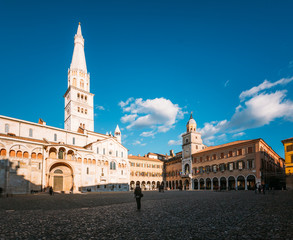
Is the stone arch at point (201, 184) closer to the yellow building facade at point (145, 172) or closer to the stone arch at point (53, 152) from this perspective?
the yellow building facade at point (145, 172)

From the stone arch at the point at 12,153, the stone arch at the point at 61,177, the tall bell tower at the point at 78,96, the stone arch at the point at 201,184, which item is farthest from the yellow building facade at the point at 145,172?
the stone arch at the point at 12,153

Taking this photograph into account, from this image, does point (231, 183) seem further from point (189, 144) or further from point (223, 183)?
point (189, 144)

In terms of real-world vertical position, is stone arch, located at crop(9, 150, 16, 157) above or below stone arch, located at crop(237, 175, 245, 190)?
above

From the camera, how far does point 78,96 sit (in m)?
64.6

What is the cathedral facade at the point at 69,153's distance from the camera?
118ft

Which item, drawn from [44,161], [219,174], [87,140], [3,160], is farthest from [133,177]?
[3,160]

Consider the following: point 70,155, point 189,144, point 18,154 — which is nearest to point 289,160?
point 189,144

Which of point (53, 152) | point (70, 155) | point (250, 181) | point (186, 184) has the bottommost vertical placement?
point (186, 184)

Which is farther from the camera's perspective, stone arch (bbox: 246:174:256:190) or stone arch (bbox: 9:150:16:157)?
stone arch (bbox: 246:174:256:190)

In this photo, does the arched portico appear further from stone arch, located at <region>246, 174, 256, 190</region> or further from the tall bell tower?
the tall bell tower

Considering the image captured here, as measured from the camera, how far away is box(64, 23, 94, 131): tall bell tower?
205 ft

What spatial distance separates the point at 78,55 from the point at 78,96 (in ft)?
40.1

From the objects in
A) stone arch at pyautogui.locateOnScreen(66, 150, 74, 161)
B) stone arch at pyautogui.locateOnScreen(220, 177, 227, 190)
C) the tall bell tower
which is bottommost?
stone arch at pyautogui.locateOnScreen(220, 177, 227, 190)

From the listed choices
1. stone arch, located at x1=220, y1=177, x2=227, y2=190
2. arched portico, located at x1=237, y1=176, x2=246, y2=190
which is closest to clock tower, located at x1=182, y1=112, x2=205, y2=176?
stone arch, located at x1=220, y1=177, x2=227, y2=190
